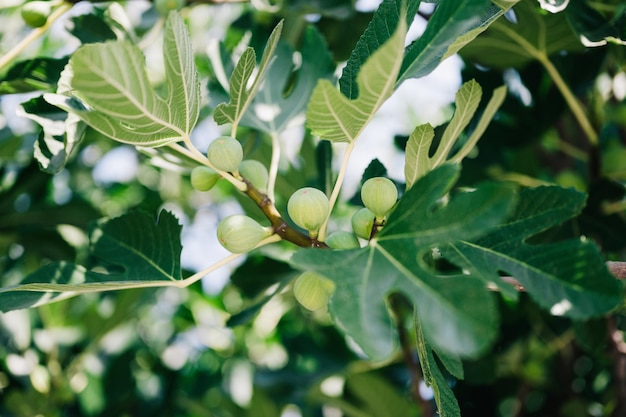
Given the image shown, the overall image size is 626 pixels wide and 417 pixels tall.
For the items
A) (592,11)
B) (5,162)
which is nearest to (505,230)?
(592,11)

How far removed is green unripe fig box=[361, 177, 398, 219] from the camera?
0.95m

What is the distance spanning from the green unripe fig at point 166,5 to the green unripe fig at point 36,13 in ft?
1.32

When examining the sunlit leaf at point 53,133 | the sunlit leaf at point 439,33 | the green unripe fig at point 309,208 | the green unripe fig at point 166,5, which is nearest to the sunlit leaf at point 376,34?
the sunlit leaf at point 439,33

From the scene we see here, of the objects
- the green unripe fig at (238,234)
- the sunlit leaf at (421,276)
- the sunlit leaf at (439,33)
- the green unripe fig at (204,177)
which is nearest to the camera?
the sunlit leaf at (421,276)

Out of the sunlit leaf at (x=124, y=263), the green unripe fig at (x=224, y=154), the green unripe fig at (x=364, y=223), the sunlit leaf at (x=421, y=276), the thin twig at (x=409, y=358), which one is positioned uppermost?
the sunlit leaf at (x=421, y=276)

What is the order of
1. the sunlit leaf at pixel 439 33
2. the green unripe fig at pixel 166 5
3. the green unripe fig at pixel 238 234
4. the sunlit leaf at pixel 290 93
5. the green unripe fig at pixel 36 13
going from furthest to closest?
the green unripe fig at pixel 166 5 → the sunlit leaf at pixel 290 93 → the green unripe fig at pixel 36 13 → the green unripe fig at pixel 238 234 → the sunlit leaf at pixel 439 33

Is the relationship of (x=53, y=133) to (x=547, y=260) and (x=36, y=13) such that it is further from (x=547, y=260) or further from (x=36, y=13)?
(x=547, y=260)

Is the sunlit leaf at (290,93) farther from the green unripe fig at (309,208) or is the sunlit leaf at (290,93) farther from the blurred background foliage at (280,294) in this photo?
the green unripe fig at (309,208)

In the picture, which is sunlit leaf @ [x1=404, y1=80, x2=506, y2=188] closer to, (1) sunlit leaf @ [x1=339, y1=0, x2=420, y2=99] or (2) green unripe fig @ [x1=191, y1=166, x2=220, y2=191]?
(1) sunlit leaf @ [x1=339, y1=0, x2=420, y2=99]

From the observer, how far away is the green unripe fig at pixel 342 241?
36.9 inches

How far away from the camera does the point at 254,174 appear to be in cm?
107

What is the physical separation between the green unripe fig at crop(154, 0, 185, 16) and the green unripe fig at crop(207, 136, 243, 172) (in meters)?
0.83

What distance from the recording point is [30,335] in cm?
219

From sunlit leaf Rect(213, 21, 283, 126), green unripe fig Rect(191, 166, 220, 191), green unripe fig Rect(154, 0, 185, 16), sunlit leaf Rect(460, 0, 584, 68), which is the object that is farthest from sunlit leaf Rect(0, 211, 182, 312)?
sunlit leaf Rect(460, 0, 584, 68)
